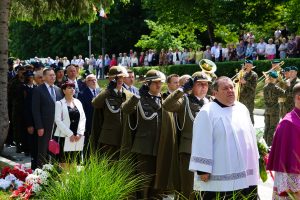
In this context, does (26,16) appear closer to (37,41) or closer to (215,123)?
(215,123)

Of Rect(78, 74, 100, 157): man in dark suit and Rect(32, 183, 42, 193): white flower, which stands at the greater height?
Rect(78, 74, 100, 157): man in dark suit

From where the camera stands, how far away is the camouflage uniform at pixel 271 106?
42.1 feet

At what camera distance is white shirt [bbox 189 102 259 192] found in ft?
18.6

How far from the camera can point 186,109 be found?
291 inches

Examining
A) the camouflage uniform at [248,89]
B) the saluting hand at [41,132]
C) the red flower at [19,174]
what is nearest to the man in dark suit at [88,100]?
the saluting hand at [41,132]

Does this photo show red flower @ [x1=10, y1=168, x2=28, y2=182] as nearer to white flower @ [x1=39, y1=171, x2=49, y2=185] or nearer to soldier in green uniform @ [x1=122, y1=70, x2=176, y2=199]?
white flower @ [x1=39, y1=171, x2=49, y2=185]

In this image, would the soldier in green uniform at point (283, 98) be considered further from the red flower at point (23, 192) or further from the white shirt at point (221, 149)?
the red flower at point (23, 192)

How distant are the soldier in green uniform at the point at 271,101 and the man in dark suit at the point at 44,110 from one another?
529 centimetres

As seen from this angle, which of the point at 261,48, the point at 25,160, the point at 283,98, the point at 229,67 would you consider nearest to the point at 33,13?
the point at 25,160

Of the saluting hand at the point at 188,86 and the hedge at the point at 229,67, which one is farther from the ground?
the saluting hand at the point at 188,86

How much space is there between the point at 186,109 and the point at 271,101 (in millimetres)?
6021

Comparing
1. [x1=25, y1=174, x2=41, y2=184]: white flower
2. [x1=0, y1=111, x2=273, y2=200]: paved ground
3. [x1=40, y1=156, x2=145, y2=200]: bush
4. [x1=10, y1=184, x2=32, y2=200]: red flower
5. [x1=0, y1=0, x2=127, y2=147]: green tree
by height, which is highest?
[x1=0, y1=0, x2=127, y2=147]: green tree

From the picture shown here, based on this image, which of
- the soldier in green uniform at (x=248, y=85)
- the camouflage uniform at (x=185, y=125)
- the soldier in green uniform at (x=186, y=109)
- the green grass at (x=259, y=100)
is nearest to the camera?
the soldier in green uniform at (x=186, y=109)

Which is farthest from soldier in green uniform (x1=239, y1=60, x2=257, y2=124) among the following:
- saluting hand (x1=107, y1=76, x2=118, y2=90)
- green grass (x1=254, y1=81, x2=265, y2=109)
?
green grass (x1=254, y1=81, x2=265, y2=109)
